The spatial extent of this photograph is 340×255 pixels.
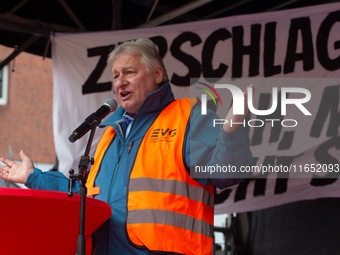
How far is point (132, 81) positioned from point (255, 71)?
2.01m

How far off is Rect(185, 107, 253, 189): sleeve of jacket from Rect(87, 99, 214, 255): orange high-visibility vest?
0.05m

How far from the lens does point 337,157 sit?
3479 millimetres

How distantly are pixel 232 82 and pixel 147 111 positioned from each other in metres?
2.10

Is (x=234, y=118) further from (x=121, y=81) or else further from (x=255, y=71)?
(x=255, y=71)

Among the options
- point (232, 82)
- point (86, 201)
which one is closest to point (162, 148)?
point (86, 201)

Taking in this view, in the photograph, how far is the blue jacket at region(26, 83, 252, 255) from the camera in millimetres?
1653

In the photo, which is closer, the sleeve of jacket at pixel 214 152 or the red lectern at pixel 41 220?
the red lectern at pixel 41 220

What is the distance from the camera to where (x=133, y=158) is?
1.96 meters

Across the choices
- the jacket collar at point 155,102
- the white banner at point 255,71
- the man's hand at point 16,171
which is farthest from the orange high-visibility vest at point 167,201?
the white banner at point 255,71

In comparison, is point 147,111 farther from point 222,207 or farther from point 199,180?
point 222,207

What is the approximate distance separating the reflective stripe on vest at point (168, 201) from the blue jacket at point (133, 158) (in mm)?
43

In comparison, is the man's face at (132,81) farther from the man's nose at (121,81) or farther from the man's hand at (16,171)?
the man's hand at (16,171)

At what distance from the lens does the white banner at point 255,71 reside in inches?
142

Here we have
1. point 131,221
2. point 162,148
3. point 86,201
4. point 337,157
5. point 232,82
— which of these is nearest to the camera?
point 86,201
